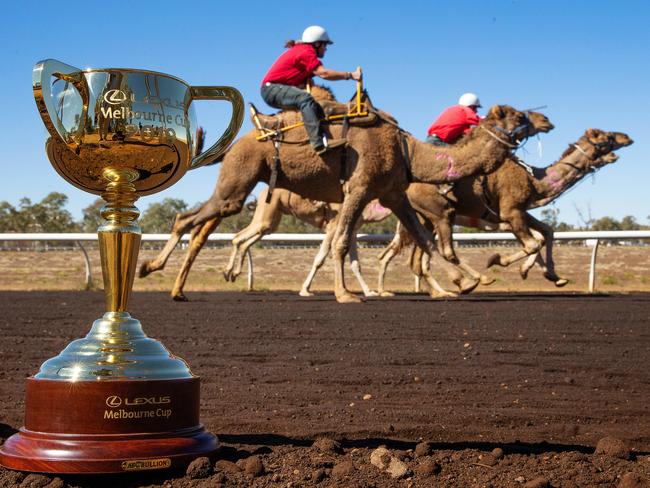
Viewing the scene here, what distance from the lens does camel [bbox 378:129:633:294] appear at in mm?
18469

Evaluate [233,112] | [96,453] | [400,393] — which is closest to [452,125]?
[400,393]

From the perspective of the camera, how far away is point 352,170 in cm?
1590

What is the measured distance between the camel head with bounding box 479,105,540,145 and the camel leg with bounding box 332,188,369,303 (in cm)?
236

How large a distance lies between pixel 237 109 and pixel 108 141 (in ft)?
2.38

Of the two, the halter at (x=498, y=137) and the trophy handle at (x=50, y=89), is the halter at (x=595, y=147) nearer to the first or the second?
the halter at (x=498, y=137)

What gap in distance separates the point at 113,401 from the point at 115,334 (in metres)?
0.33

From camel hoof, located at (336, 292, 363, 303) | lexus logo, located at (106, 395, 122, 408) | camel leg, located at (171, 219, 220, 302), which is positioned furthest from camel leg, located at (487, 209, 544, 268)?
lexus logo, located at (106, 395, 122, 408)

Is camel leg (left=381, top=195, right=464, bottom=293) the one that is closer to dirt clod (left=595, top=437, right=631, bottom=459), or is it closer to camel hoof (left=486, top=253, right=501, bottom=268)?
camel hoof (left=486, top=253, right=501, bottom=268)

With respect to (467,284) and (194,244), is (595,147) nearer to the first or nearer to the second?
(467,284)

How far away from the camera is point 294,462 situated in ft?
14.3

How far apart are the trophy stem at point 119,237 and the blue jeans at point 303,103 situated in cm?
1094

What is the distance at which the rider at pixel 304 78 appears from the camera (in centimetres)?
1537

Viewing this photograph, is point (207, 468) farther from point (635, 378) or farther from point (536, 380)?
point (635, 378)

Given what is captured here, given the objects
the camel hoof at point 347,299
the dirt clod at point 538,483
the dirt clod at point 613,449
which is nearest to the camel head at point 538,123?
the camel hoof at point 347,299
